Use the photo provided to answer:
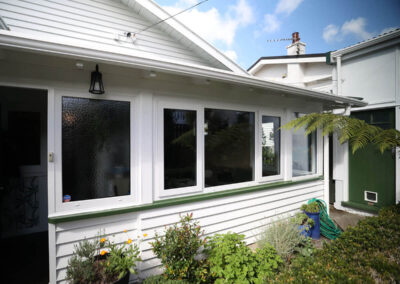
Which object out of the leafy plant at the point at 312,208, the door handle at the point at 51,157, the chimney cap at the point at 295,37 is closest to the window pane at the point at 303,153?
the leafy plant at the point at 312,208

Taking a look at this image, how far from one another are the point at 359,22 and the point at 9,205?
9.87 meters

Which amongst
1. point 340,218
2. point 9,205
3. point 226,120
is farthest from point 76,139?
point 340,218

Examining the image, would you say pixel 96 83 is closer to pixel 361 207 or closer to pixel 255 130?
pixel 255 130

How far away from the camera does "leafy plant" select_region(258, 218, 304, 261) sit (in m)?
2.78

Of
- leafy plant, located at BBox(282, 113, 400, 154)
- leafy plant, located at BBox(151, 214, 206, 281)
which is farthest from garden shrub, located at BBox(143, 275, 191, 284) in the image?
leafy plant, located at BBox(282, 113, 400, 154)

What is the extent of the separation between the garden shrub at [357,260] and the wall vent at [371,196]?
2.68m

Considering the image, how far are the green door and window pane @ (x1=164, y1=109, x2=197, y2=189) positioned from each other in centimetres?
394

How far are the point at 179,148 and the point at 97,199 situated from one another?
3.51 ft

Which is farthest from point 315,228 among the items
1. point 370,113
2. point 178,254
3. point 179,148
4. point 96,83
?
point 96,83

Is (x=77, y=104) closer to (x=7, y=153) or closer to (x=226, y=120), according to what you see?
(x=226, y=120)

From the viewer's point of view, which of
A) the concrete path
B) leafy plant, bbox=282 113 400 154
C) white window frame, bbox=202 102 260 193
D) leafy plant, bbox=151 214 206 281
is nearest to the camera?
leafy plant, bbox=151 214 206 281

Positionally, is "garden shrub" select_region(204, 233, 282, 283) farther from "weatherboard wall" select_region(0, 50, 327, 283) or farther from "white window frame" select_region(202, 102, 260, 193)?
"white window frame" select_region(202, 102, 260, 193)

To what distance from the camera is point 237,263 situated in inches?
86.0

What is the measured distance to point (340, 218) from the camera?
15.0ft
